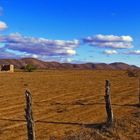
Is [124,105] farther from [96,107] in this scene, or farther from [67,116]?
[67,116]

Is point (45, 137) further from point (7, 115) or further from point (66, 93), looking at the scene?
point (66, 93)

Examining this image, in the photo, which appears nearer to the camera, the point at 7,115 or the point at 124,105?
the point at 7,115

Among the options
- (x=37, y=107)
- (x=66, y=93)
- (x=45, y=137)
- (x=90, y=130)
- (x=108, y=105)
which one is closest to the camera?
(x=45, y=137)

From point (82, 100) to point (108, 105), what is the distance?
812cm

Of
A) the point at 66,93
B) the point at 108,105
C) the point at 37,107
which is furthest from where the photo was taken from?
the point at 66,93

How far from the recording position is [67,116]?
69.2 feet

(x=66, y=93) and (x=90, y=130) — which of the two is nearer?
(x=90, y=130)

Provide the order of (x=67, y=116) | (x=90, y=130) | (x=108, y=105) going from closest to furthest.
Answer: (x=90, y=130) < (x=108, y=105) < (x=67, y=116)

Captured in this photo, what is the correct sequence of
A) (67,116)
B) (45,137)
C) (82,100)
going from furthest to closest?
(82,100) < (67,116) < (45,137)

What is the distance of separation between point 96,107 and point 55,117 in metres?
4.29

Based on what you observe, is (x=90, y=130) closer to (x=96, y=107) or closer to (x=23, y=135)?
(x=23, y=135)

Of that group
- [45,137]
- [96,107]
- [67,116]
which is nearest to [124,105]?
[96,107]

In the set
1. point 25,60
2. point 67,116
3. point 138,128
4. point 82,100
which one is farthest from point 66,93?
point 25,60

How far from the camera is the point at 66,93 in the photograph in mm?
32219
